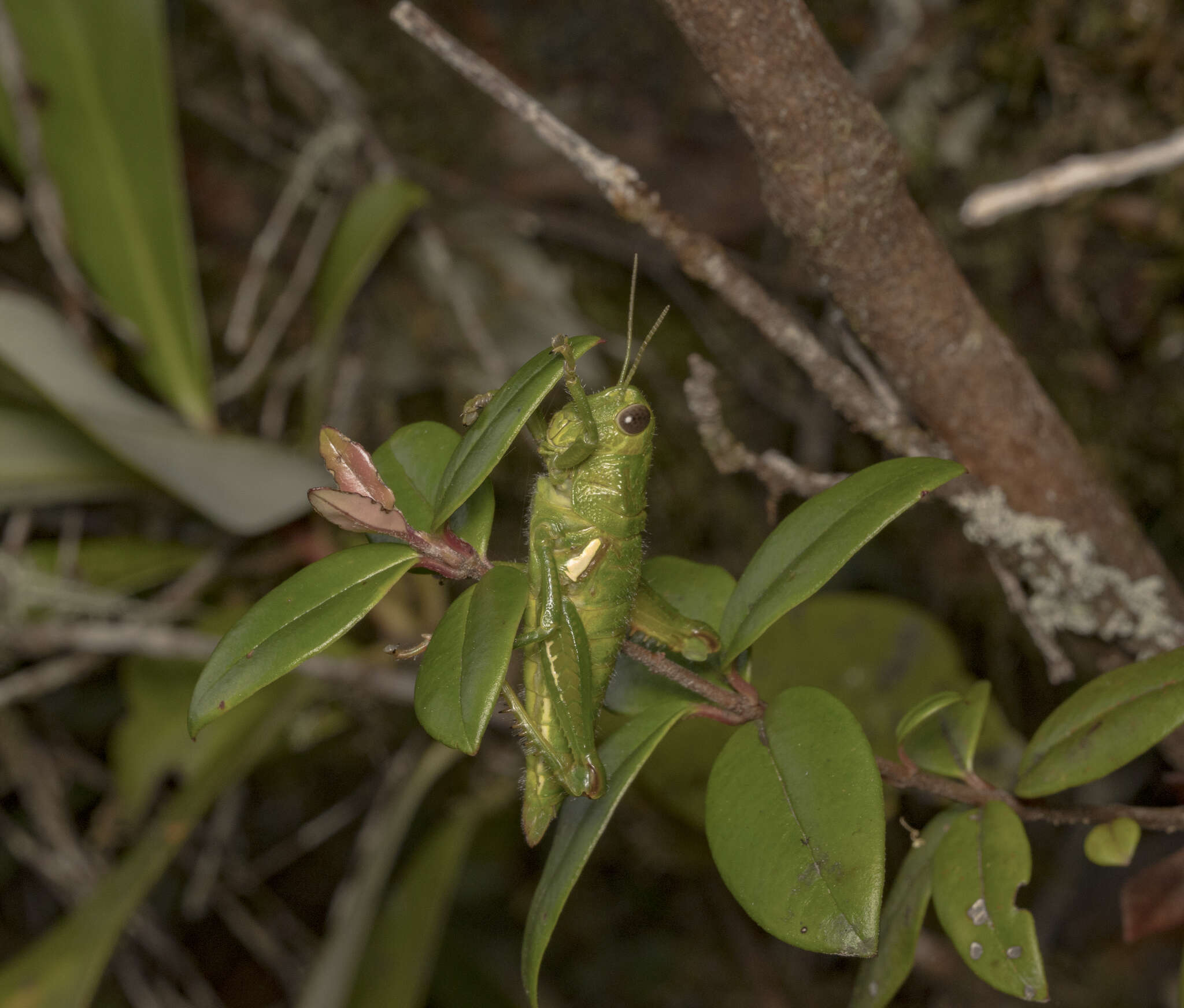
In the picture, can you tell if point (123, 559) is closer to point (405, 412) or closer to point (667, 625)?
point (405, 412)

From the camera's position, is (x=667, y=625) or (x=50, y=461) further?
(x=50, y=461)

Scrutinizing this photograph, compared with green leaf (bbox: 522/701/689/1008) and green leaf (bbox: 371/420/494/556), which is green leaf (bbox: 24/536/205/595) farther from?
green leaf (bbox: 522/701/689/1008)

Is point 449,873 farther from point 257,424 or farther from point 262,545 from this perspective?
point 257,424

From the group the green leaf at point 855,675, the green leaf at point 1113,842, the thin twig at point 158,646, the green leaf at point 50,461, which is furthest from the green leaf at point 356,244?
the green leaf at point 1113,842

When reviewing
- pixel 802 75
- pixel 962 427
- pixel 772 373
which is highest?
pixel 802 75

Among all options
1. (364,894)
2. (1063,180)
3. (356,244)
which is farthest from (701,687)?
(356,244)

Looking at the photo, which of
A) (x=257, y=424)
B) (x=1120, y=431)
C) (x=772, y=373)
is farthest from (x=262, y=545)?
(x=1120, y=431)

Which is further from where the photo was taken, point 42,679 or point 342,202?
point 342,202
